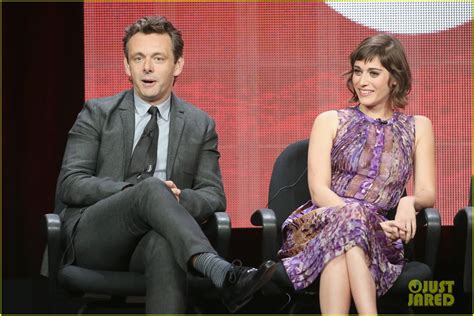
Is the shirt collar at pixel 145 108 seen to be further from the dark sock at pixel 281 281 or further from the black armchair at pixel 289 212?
the dark sock at pixel 281 281

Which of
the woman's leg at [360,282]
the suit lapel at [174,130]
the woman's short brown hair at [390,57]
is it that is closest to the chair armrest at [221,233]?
the suit lapel at [174,130]

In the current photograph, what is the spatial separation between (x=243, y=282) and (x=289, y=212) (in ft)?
3.40

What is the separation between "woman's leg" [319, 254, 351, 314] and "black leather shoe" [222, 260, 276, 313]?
0.40 metres

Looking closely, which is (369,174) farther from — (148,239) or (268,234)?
(148,239)

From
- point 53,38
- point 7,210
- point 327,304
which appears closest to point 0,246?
point 7,210

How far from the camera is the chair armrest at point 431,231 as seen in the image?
4012 mm

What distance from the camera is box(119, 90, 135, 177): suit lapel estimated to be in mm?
4271

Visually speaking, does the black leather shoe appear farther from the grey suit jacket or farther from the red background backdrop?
the red background backdrop

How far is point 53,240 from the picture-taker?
393cm

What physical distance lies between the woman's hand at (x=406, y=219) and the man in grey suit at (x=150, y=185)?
2.47 ft

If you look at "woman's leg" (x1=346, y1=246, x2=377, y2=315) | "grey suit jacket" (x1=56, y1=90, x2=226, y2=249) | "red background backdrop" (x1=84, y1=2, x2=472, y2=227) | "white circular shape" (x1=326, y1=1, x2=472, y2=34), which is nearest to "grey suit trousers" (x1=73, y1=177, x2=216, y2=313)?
"grey suit jacket" (x1=56, y1=90, x2=226, y2=249)

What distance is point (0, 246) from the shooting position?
17.6 ft

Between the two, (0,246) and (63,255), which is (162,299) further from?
(0,246)

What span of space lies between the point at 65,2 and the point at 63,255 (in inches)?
68.5
